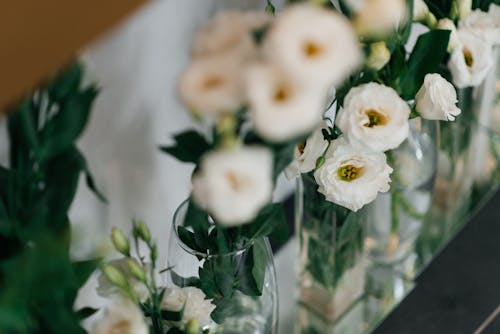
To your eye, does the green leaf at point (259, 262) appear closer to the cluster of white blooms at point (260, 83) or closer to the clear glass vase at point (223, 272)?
the clear glass vase at point (223, 272)

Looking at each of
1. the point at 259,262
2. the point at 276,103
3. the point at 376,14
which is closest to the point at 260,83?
the point at 276,103

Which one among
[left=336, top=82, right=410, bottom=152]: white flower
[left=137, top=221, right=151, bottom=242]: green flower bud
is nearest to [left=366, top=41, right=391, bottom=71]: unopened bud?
[left=336, top=82, right=410, bottom=152]: white flower

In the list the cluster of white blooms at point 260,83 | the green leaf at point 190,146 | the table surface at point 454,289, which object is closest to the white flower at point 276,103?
the cluster of white blooms at point 260,83

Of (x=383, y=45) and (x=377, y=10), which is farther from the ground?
(x=377, y=10)

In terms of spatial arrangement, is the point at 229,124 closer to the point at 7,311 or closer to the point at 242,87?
the point at 242,87

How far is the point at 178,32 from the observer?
0.93 metres

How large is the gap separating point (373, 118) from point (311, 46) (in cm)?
25

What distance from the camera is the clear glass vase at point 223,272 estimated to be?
2.52 feet

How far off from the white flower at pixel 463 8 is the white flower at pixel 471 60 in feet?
0.06

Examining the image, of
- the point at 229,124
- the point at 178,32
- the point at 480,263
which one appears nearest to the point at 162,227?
the point at 178,32

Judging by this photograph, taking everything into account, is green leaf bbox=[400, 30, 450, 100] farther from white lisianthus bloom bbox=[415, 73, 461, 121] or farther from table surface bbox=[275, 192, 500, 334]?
table surface bbox=[275, 192, 500, 334]

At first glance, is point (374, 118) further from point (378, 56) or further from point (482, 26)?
point (482, 26)

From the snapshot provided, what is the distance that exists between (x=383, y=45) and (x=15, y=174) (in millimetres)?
339

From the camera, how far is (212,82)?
53cm
